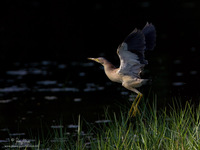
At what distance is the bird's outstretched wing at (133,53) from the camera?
358 inches

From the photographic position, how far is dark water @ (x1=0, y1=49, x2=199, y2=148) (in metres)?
13.3

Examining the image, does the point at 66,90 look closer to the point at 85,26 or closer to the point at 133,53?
the point at 133,53

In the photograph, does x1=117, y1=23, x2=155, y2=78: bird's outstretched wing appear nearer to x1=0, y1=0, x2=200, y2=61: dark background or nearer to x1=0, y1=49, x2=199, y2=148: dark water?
x1=0, y1=49, x2=199, y2=148: dark water

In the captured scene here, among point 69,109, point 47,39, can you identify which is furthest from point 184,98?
point 47,39

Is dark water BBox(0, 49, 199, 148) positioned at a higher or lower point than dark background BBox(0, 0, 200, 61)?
lower

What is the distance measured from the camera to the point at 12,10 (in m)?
32.8

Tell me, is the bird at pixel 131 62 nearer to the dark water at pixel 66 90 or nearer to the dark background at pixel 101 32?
the dark water at pixel 66 90

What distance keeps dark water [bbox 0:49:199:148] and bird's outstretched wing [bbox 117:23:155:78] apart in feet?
10.4

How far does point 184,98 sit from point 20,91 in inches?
201

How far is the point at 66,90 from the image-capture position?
1620 cm

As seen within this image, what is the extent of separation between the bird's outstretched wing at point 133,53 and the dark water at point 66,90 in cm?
318

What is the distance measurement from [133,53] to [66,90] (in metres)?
7.18

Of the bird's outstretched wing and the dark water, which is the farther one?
the dark water

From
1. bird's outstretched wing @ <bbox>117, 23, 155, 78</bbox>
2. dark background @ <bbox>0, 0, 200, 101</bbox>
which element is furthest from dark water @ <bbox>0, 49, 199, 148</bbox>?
bird's outstretched wing @ <bbox>117, 23, 155, 78</bbox>
